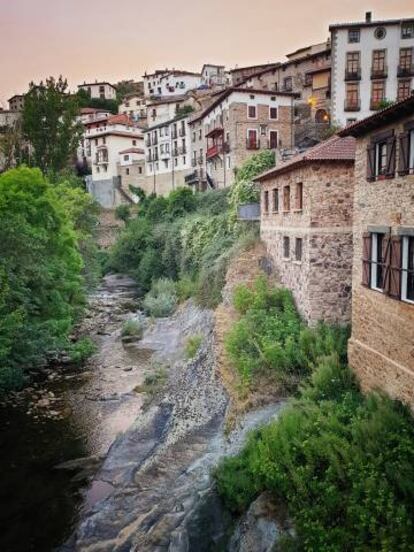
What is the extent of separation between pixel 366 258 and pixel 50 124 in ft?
119

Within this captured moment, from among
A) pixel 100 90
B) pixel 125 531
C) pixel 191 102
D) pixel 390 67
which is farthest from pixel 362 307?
pixel 100 90

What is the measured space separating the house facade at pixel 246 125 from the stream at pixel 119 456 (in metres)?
22.5

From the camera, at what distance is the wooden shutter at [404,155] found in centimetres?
1135

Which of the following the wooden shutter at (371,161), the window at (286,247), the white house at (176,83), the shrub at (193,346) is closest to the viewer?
the wooden shutter at (371,161)

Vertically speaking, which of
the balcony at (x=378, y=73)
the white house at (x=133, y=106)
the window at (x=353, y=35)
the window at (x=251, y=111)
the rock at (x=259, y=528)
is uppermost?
the white house at (x=133, y=106)

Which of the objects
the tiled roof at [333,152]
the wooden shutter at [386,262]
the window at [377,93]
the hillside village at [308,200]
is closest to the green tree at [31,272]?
the hillside village at [308,200]

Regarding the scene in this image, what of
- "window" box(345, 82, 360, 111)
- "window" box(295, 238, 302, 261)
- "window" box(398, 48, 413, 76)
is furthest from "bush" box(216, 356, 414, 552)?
"window" box(398, 48, 413, 76)

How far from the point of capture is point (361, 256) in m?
14.0

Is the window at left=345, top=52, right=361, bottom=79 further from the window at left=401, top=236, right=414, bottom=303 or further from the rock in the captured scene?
the rock

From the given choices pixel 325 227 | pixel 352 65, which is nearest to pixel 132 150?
pixel 352 65

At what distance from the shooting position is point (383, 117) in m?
12.0

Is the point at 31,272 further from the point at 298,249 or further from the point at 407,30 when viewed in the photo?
the point at 407,30

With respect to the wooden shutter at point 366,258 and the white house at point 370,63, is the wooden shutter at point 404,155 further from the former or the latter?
the white house at point 370,63

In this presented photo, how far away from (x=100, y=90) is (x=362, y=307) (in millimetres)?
113470
